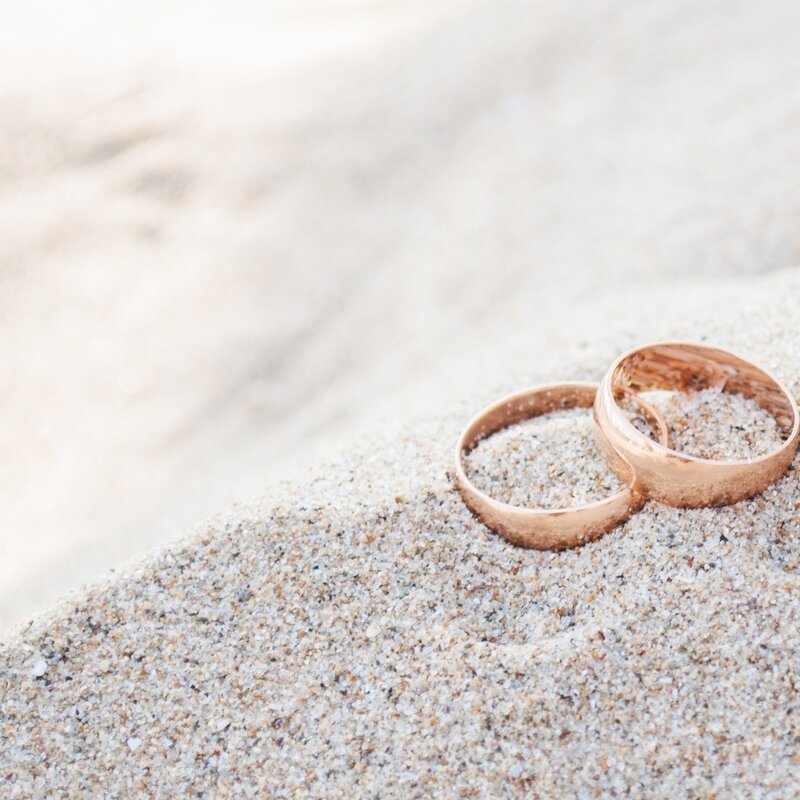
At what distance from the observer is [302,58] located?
4.20m

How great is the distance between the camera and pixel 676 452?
186 cm

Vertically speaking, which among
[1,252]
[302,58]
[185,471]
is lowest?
[185,471]

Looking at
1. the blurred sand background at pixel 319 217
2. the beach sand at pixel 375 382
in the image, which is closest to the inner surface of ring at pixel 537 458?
the beach sand at pixel 375 382

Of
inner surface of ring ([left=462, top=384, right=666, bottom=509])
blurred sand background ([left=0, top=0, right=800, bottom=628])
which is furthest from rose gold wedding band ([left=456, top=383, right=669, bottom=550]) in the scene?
blurred sand background ([left=0, top=0, right=800, bottom=628])

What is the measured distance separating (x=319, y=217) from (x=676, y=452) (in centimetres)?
216

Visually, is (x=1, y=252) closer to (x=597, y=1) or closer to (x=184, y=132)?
(x=184, y=132)

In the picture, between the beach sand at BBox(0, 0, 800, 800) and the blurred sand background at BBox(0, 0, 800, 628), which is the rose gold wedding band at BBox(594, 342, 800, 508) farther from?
the blurred sand background at BBox(0, 0, 800, 628)

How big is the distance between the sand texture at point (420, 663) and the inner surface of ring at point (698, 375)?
125 millimetres

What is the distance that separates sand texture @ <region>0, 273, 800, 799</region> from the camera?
1.62m

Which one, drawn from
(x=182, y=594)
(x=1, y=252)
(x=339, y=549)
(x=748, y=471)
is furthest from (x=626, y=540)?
(x=1, y=252)

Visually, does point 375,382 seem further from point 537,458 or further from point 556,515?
point 556,515

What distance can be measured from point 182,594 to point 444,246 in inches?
75.7

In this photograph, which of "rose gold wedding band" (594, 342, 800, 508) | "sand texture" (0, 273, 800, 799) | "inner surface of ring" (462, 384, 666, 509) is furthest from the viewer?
"inner surface of ring" (462, 384, 666, 509)

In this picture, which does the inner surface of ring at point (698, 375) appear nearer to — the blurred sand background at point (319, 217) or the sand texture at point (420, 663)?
the sand texture at point (420, 663)
